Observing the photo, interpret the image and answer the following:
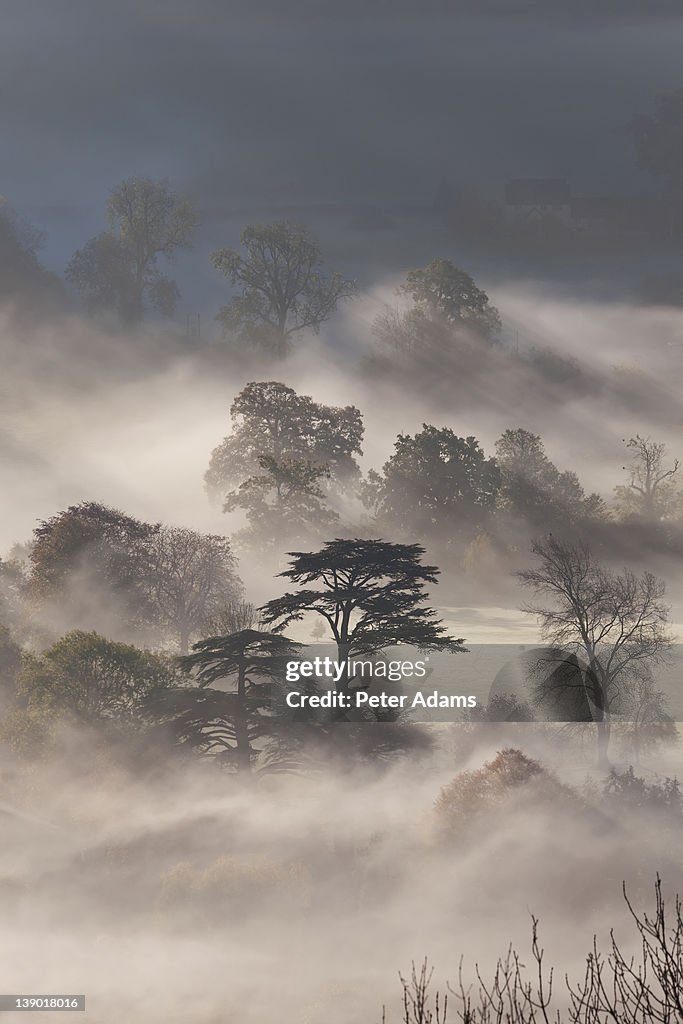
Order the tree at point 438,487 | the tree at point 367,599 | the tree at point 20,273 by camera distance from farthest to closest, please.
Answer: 1. the tree at point 20,273
2. the tree at point 438,487
3. the tree at point 367,599

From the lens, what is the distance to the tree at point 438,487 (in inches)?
3735

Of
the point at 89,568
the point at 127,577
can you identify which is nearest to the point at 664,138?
the point at 127,577

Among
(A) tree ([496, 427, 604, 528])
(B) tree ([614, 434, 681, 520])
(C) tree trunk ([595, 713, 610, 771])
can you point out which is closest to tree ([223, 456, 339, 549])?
(A) tree ([496, 427, 604, 528])

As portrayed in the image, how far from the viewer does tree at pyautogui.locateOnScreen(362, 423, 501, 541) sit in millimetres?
94875

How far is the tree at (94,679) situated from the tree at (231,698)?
6.54 ft

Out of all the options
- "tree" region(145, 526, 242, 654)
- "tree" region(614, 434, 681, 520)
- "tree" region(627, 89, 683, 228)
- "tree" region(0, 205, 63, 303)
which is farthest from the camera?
"tree" region(627, 89, 683, 228)

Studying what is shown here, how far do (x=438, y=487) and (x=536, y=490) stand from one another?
34.4ft

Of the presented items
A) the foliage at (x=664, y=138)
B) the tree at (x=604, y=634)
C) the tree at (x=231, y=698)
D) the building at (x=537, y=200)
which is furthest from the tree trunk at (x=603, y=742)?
the building at (x=537, y=200)

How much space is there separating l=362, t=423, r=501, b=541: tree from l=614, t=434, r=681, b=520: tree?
13.7 metres

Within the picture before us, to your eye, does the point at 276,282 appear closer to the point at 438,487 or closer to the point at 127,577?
the point at 438,487

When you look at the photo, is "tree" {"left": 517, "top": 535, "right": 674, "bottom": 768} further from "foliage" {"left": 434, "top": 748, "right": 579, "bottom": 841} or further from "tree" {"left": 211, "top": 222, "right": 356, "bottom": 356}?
"tree" {"left": 211, "top": 222, "right": 356, "bottom": 356}

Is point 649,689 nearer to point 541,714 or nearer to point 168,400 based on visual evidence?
point 541,714

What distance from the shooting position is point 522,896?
175 feet

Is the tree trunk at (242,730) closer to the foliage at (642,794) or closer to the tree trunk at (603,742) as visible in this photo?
the foliage at (642,794)
